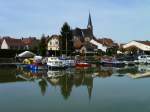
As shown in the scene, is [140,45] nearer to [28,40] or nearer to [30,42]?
[30,42]

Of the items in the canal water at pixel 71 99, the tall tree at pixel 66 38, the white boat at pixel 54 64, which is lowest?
the canal water at pixel 71 99

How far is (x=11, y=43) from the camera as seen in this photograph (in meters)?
109

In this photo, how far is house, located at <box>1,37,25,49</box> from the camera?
108 metres

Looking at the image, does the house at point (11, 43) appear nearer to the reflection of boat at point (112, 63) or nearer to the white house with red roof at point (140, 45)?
the white house with red roof at point (140, 45)

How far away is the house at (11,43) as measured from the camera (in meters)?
108

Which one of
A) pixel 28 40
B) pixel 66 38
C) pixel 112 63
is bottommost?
pixel 112 63

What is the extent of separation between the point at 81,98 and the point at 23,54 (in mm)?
49205

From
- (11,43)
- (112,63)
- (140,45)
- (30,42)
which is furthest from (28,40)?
(112,63)

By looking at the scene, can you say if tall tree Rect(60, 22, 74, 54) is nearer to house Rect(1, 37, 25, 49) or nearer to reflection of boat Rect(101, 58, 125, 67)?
reflection of boat Rect(101, 58, 125, 67)

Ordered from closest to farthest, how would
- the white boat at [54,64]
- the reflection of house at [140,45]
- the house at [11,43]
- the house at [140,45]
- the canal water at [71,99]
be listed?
the canal water at [71,99]
the white boat at [54,64]
the house at [11,43]
the house at [140,45]
the reflection of house at [140,45]

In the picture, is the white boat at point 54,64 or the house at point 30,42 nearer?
the white boat at point 54,64

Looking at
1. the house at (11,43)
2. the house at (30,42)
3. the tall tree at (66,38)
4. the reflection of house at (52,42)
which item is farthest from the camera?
the house at (30,42)

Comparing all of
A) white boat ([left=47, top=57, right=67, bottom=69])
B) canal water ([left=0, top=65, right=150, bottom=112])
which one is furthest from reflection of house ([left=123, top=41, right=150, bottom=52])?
canal water ([left=0, top=65, right=150, bottom=112])

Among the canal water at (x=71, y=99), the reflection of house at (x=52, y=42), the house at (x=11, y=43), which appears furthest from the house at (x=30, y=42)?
the canal water at (x=71, y=99)
